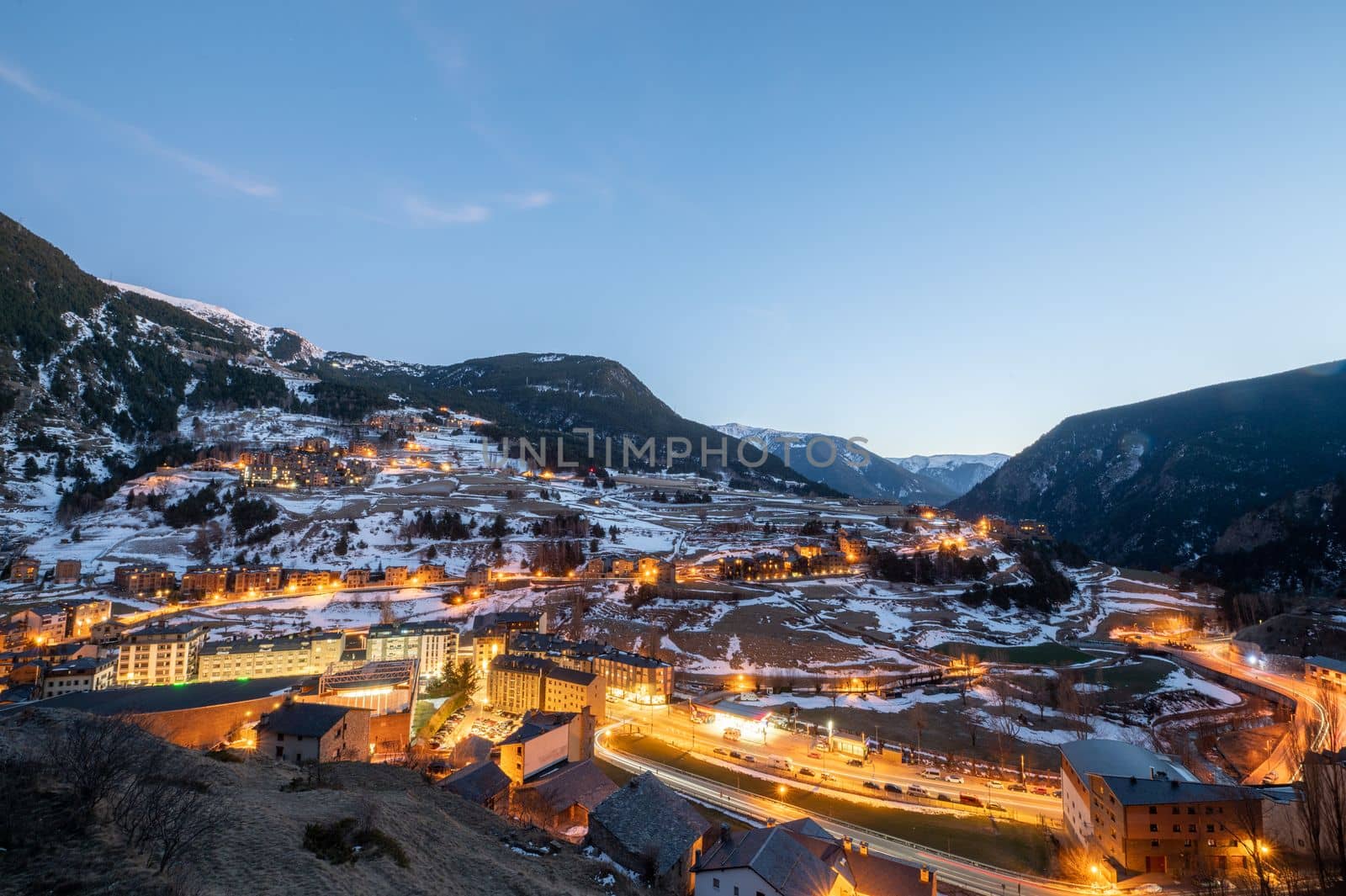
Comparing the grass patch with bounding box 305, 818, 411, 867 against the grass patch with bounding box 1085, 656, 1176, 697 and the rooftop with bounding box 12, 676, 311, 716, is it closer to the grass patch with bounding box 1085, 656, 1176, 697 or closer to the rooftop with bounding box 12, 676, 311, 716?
the rooftop with bounding box 12, 676, 311, 716

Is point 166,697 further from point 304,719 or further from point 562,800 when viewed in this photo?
point 562,800

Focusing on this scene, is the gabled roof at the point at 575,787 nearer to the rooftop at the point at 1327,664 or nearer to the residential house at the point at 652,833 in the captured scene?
the residential house at the point at 652,833

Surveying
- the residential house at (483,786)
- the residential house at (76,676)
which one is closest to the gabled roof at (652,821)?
the residential house at (483,786)

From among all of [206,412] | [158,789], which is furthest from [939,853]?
[206,412]

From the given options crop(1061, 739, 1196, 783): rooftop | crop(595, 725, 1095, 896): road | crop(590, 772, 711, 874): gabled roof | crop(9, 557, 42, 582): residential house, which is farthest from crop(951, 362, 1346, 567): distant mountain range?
crop(9, 557, 42, 582): residential house

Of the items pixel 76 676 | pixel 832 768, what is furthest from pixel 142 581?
pixel 832 768

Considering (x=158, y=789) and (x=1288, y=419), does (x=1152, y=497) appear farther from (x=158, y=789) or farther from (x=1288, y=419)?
(x=158, y=789)
